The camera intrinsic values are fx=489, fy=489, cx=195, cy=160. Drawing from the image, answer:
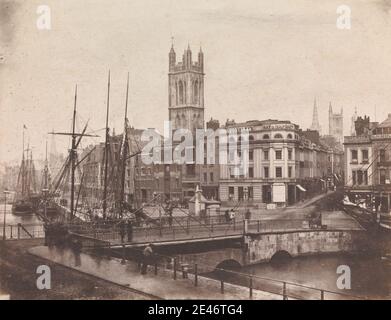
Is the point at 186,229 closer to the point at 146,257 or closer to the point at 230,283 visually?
the point at 230,283

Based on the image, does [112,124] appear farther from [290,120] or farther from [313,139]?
[313,139]

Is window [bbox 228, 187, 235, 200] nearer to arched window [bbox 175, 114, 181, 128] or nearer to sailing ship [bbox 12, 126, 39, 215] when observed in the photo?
arched window [bbox 175, 114, 181, 128]

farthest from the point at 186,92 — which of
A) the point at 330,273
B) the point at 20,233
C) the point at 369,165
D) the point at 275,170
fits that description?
the point at 20,233

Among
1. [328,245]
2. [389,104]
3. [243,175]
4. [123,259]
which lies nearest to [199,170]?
[243,175]

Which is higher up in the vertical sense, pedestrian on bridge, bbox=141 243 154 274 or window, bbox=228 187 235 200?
window, bbox=228 187 235 200

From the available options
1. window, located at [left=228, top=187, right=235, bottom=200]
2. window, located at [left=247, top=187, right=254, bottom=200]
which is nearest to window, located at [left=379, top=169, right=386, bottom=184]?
window, located at [left=247, top=187, right=254, bottom=200]

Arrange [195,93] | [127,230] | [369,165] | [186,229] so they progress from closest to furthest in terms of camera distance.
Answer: [195,93]
[127,230]
[369,165]
[186,229]

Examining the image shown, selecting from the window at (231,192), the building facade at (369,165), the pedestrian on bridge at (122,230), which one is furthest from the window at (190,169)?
the building facade at (369,165)
